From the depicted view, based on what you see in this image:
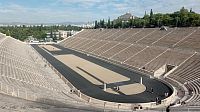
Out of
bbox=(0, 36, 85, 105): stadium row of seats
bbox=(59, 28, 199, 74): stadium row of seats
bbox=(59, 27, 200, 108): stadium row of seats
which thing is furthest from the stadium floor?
bbox=(59, 28, 199, 74): stadium row of seats

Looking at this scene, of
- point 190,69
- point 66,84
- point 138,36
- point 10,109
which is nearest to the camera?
point 10,109

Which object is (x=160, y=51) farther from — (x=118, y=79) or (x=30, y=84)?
(x=30, y=84)

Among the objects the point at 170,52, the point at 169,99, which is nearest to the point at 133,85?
the point at 169,99

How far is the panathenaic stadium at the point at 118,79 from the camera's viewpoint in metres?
15.6

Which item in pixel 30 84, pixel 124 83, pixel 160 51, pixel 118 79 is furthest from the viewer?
pixel 160 51

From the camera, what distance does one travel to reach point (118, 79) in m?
34.2

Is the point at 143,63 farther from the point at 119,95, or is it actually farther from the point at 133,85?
the point at 119,95

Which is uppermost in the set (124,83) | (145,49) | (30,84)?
(145,49)

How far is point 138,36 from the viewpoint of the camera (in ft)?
203

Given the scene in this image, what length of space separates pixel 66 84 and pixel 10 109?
19.4 metres

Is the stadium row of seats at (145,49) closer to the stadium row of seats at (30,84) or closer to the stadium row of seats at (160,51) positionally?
the stadium row of seats at (160,51)

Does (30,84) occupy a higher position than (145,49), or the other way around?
(145,49)

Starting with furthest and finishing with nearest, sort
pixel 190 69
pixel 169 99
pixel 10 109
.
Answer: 1. pixel 190 69
2. pixel 169 99
3. pixel 10 109

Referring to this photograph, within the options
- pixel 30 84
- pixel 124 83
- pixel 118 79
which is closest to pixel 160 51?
pixel 118 79
